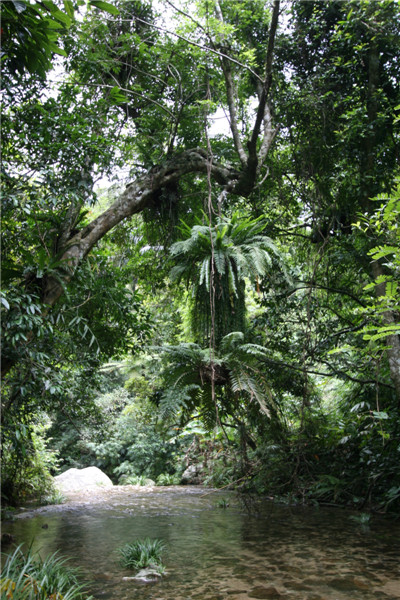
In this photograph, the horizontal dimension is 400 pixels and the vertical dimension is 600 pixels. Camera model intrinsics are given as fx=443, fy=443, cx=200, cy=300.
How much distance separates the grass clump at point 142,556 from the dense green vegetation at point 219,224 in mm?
907

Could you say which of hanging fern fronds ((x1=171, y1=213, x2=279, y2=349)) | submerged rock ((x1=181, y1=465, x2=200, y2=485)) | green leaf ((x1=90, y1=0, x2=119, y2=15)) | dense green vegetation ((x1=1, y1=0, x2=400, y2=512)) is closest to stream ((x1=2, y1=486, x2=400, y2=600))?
dense green vegetation ((x1=1, y1=0, x2=400, y2=512))

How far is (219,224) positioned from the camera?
3.51m

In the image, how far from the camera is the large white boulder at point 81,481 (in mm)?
9852

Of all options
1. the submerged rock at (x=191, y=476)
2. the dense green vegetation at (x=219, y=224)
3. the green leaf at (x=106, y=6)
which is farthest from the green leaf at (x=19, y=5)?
the submerged rock at (x=191, y=476)

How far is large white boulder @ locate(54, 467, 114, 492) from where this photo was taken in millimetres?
9852

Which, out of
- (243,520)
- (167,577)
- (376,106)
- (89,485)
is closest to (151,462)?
(89,485)

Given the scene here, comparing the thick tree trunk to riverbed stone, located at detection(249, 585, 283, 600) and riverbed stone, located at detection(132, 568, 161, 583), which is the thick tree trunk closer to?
riverbed stone, located at detection(132, 568, 161, 583)

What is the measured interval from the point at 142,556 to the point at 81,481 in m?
7.67

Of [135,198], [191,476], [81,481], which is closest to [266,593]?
[135,198]

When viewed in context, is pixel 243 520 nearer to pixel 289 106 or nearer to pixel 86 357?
pixel 86 357

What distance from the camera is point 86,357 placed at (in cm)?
552

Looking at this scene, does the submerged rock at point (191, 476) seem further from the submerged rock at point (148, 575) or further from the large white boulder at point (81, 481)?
the submerged rock at point (148, 575)

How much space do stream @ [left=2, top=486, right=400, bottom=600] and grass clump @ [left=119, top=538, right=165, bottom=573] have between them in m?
0.08

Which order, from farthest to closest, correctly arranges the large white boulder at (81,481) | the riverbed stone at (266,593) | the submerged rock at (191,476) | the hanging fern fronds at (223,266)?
the submerged rock at (191,476) < the large white boulder at (81,481) < the hanging fern fronds at (223,266) < the riverbed stone at (266,593)
